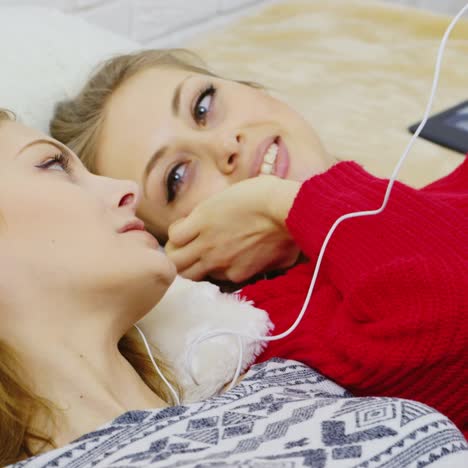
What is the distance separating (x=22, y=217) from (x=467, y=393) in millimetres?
618

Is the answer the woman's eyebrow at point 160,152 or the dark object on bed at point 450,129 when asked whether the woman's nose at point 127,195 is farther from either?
the dark object on bed at point 450,129

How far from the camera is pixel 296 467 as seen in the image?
26.5 inches

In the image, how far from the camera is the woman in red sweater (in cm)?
95

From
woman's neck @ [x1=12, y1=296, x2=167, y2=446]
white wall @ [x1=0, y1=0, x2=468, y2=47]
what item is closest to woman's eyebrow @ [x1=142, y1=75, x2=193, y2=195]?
woman's neck @ [x1=12, y1=296, x2=167, y2=446]

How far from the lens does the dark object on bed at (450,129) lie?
1.60 m

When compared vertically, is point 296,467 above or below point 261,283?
above

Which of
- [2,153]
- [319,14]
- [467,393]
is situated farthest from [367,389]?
[319,14]

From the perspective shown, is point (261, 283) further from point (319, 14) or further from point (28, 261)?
point (319, 14)

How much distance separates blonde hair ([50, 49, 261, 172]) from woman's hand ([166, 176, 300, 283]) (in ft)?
0.83

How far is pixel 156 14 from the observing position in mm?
2176

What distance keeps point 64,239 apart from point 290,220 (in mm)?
367

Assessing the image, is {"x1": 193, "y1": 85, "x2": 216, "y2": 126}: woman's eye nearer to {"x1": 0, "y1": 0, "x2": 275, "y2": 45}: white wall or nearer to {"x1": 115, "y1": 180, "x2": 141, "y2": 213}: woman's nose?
{"x1": 115, "y1": 180, "x2": 141, "y2": 213}: woman's nose

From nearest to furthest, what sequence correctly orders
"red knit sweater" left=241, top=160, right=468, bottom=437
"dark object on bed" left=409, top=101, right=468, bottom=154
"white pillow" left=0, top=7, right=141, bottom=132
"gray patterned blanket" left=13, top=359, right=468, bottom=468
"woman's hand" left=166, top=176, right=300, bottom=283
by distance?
"gray patterned blanket" left=13, top=359, right=468, bottom=468
"red knit sweater" left=241, top=160, right=468, bottom=437
"woman's hand" left=166, top=176, right=300, bottom=283
"white pillow" left=0, top=7, right=141, bottom=132
"dark object on bed" left=409, top=101, right=468, bottom=154

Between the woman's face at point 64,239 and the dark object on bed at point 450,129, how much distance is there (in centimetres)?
90
